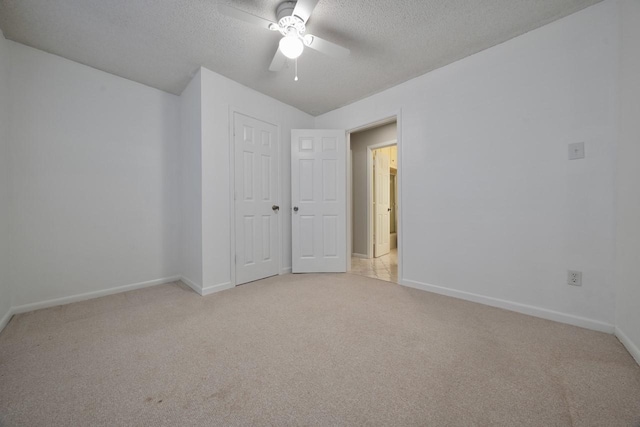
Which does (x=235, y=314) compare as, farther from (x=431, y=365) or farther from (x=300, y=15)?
(x=300, y=15)

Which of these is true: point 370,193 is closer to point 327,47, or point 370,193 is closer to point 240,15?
point 327,47

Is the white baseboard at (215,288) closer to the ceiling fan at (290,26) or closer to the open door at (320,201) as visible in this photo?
the open door at (320,201)

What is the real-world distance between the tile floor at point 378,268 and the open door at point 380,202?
318 mm

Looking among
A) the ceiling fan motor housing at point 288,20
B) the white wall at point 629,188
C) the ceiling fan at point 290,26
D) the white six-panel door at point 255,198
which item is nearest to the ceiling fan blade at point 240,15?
A: the ceiling fan at point 290,26

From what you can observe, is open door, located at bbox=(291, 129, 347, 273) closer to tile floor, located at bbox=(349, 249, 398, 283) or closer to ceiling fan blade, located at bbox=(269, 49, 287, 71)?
tile floor, located at bbox=(349, 249, 398, 283)

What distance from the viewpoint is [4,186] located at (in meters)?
1.92

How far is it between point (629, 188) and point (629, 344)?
0.97 metres

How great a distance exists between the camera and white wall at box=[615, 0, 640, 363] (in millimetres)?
1395

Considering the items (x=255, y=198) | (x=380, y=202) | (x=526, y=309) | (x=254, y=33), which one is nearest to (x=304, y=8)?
(x=254, y=33)

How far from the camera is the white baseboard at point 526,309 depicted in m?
1.69

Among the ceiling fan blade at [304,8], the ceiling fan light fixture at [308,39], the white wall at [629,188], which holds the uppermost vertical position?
the ceiling fan light fixture at [308,39]

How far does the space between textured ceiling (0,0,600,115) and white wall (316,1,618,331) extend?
25 cm

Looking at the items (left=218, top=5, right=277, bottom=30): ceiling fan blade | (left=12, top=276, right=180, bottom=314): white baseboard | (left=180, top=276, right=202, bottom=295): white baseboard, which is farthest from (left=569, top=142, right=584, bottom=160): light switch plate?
(left=12, top=276, right=180, bottom=314): white baseboard

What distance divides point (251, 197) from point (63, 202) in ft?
5.80
